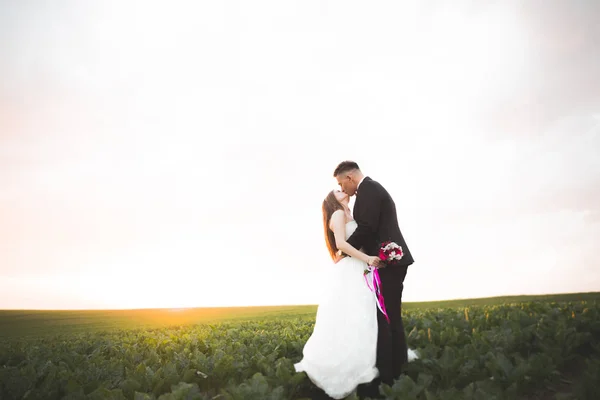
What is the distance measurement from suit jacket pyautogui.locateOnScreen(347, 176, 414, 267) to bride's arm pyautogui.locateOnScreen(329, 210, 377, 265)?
116 millimetres

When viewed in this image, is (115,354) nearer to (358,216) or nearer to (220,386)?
(220,386)

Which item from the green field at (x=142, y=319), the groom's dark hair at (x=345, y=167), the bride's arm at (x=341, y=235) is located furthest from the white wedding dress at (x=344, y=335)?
the green field at (x=142, y=319)

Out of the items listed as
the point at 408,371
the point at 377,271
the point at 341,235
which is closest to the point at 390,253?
the point at 377,271

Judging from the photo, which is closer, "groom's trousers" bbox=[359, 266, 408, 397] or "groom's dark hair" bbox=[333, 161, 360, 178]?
"groom's trousers" bbox=[359, 266, 408, 397]

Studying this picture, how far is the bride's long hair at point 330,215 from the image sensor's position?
626cm

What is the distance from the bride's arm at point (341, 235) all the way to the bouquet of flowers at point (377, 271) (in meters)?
0.32

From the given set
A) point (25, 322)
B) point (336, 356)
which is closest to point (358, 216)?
point (336, 356)

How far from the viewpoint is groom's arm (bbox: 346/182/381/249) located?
→ 5.76 meters

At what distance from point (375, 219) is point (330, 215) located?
816 millimetres

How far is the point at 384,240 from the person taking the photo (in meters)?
5.89

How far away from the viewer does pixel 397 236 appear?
586 centimetres

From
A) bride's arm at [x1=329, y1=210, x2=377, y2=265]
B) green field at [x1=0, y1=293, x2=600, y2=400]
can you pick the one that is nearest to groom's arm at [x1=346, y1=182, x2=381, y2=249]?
bride's arm at [x1=329, y1=210, x2=377, y2=265]

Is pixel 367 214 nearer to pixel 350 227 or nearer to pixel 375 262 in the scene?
pixel 350 227

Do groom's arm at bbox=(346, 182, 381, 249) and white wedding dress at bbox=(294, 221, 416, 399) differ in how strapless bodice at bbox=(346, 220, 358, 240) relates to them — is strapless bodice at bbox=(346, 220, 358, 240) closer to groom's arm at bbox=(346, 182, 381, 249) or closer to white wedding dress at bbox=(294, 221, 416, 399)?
white wedding dress at bbox=(294, 221, 416, 399)
